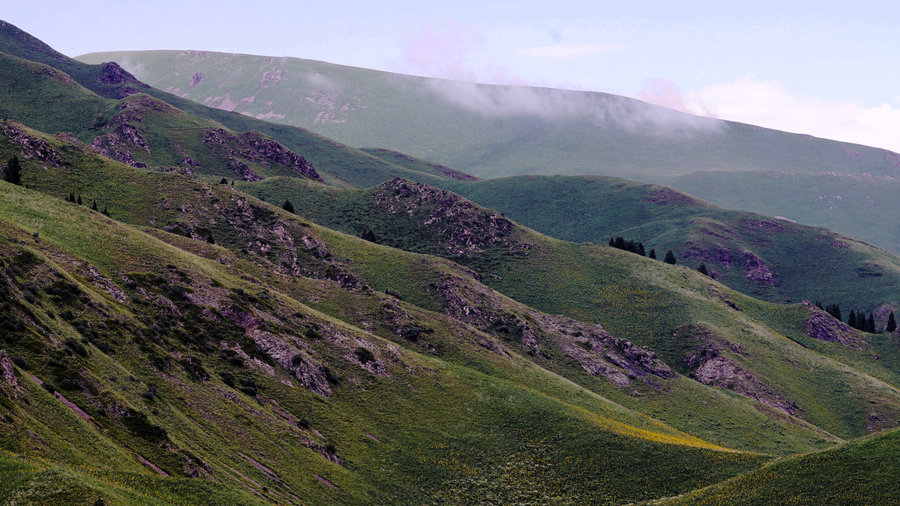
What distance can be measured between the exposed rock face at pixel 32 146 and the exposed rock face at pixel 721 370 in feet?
445

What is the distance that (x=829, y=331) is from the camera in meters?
185

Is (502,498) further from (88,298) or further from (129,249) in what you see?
(129,249)

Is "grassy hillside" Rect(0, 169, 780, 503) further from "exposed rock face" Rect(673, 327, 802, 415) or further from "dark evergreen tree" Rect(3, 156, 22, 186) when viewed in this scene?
"exposed rock face" Rect(673, 327, 802, 415)

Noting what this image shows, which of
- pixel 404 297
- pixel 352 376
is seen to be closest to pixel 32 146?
pixel 404 297

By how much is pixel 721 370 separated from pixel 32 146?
144 m

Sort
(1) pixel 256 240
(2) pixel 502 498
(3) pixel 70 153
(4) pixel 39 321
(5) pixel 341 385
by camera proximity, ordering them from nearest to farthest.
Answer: (4) pixel 39 321 → (2) pixel 502 498 → (5) pixel 341 385 → (1) pixel 256 240 → (3) pixel 70 153

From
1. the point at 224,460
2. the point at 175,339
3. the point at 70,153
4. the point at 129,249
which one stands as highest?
the point at 70,153

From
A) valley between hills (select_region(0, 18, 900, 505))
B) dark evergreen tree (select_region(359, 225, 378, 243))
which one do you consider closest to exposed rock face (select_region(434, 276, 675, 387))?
valley between hills (select_region(0, 18, 900, 505))

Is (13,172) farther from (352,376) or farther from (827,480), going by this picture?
(827,480)

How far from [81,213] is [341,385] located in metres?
40.6

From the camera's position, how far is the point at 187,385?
203 ft

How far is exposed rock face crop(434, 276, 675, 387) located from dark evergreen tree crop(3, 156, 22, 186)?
74.6 meters

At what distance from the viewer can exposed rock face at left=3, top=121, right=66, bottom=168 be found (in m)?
139

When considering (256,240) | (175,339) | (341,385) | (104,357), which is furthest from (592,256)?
(104,357)
